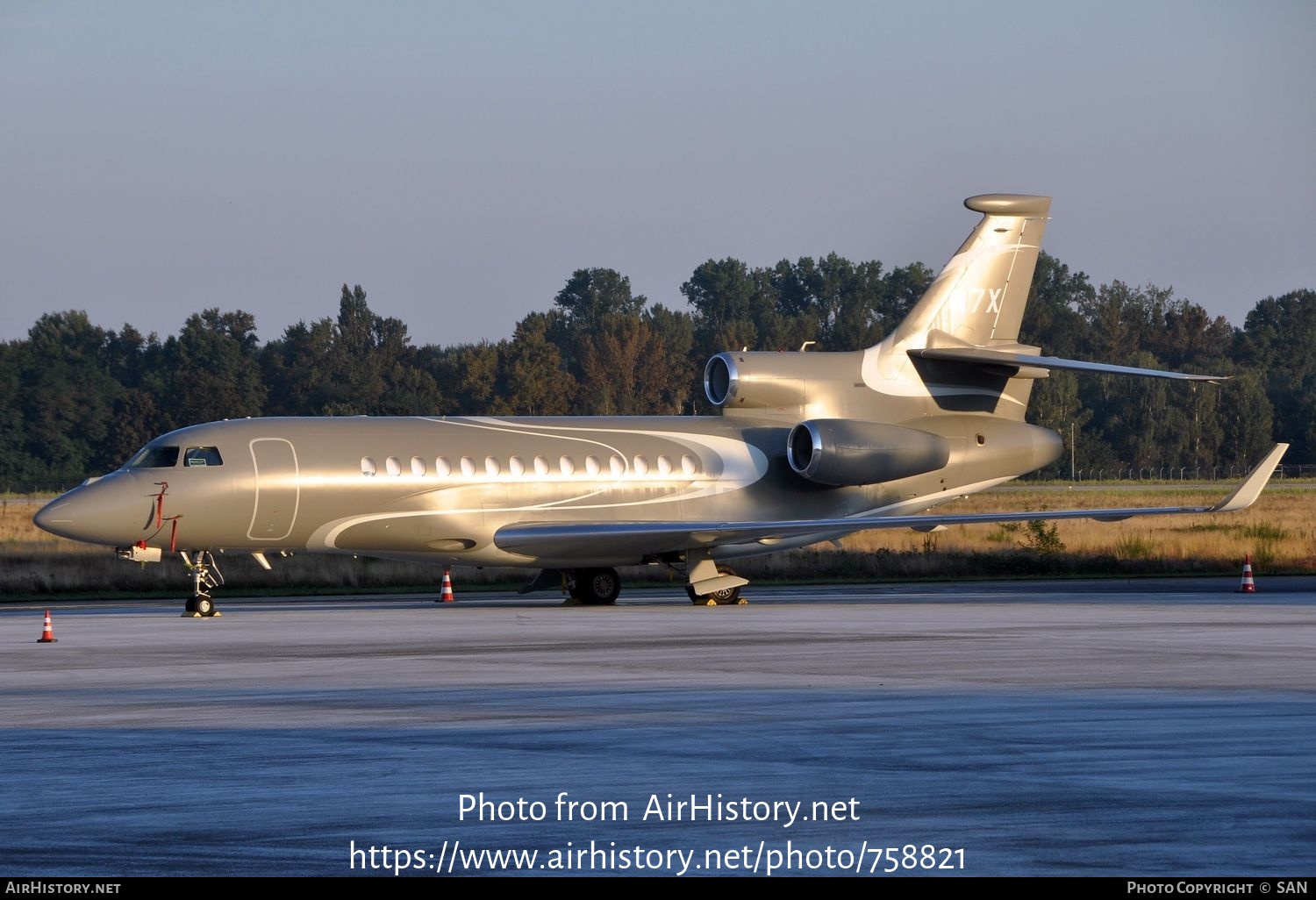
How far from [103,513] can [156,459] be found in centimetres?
135

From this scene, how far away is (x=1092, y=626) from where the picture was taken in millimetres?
21375

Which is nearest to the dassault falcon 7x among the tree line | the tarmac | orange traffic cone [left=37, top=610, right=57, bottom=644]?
orange traffic cone [left=37, top=610, right=57, bottom=644]

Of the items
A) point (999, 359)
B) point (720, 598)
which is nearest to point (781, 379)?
point (999, 359)

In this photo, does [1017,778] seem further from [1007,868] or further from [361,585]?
[361,585]

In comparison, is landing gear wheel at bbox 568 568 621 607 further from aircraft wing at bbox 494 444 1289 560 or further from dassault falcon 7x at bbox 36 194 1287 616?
aircraft wing at bbox 494 444 1289 560

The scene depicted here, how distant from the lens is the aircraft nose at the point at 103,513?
84.3 ft

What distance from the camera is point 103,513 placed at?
25891 millimetres

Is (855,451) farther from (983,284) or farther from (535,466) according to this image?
(535,466)

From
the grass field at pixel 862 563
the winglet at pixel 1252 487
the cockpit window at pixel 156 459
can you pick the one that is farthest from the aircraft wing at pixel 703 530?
the grass field at pixel 862 563

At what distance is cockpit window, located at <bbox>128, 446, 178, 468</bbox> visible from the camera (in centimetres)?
2678

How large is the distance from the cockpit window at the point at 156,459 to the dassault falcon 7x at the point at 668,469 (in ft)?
0.16

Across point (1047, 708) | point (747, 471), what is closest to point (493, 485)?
point (747, 471)

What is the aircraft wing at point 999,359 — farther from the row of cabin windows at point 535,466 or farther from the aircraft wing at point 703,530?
the row of cabin windows at point 535,466
